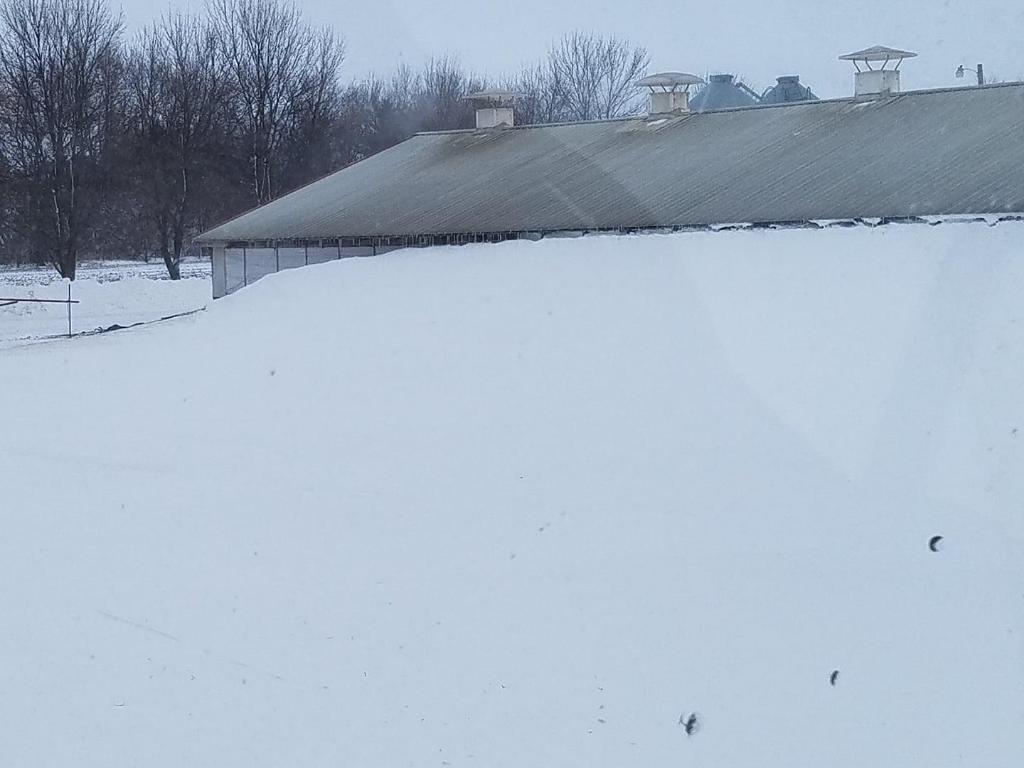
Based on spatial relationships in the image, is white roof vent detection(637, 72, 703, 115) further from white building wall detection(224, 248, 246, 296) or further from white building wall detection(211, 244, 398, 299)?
white building wall detection(224, 248, 246, 296)

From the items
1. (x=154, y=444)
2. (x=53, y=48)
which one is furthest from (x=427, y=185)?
(x=53, y=48)

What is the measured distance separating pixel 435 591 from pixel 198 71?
51.8m

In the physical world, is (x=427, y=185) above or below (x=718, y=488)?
above

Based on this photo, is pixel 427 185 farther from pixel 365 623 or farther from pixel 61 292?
pixel 365 623

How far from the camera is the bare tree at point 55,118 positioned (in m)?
48.8

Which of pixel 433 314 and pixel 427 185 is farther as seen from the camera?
pixel 427 185

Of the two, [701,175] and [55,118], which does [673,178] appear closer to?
[701,175]

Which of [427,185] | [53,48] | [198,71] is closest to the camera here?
[427,185]

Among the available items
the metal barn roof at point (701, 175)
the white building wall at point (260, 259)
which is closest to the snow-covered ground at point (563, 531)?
the metal barn roof at point (701, 175)

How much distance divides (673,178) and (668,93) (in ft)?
18.9

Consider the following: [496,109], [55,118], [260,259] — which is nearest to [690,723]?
[260,259]

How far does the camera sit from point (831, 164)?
21266mm

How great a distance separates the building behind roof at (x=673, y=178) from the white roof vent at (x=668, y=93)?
3 cm

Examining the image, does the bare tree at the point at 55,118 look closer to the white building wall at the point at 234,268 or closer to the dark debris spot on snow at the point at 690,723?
the white building wall at the point at 234,268
